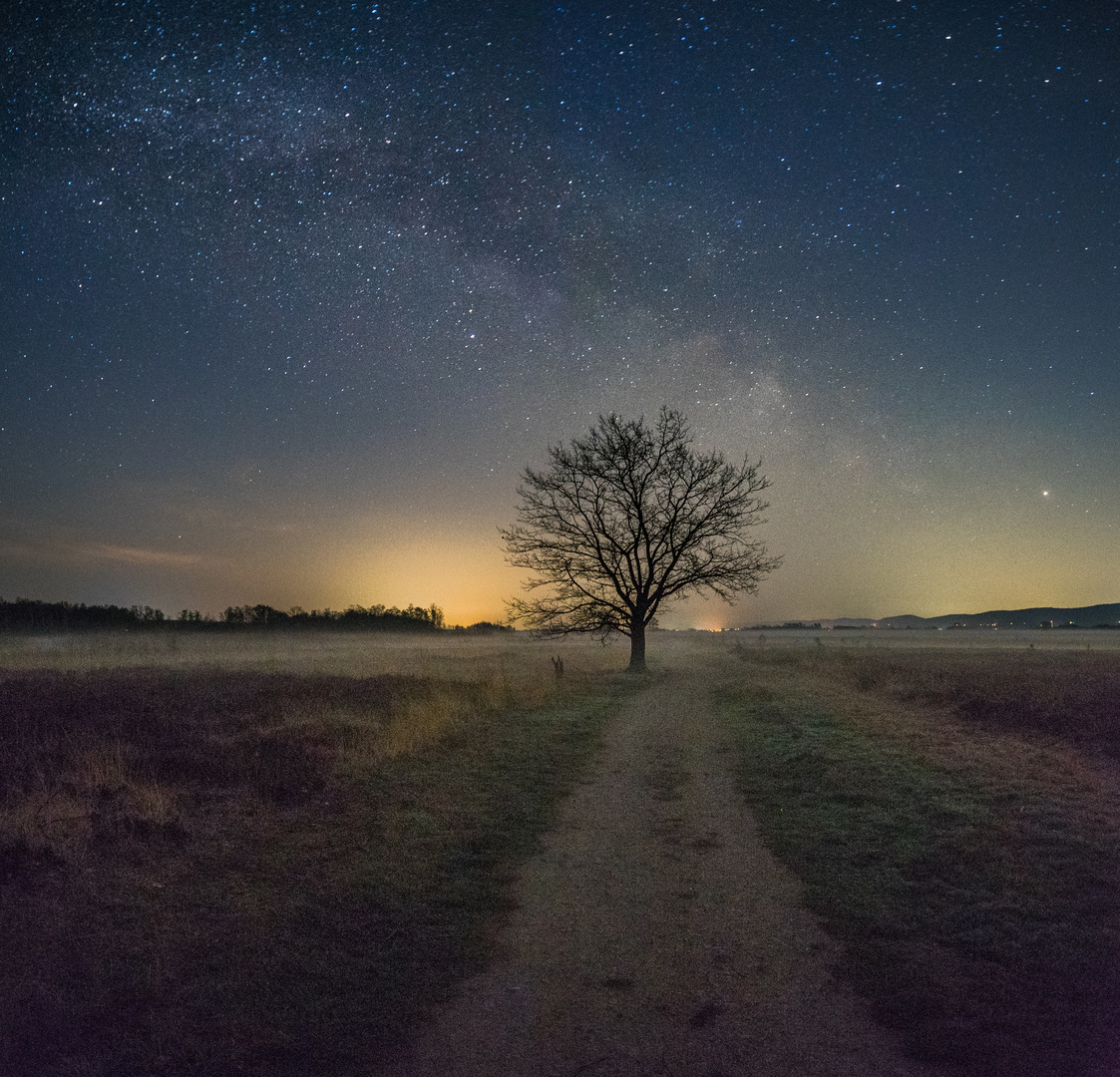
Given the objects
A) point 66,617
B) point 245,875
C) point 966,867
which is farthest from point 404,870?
point 66,617

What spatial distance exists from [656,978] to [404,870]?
3.24 meters

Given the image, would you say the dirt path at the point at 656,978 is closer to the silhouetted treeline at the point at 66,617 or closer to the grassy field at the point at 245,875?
the grassy field at the point at 245,875

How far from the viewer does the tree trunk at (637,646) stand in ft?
101

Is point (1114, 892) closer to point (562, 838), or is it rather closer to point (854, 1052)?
point (854, 1052)

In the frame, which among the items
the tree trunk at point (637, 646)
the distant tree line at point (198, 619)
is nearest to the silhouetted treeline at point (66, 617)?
the distant tree line at point (198, 619)

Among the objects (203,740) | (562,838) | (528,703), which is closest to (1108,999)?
(562,838)

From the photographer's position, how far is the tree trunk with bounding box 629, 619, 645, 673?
3068 centimetres

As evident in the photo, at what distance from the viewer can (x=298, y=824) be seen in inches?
331

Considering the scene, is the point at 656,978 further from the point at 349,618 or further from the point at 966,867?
the point at 349,618

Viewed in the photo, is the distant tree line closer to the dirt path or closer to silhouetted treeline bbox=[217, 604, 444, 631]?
silhouetted treeline bbox=[217, 604, 444, 631]

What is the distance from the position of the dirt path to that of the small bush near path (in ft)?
1.31

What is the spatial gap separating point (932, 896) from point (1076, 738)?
364 inches

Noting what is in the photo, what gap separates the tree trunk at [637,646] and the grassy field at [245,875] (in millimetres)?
15684

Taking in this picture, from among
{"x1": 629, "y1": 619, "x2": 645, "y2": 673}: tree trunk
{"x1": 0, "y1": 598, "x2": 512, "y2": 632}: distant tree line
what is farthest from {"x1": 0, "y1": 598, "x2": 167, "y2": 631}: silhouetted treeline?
{"x1": 629, "y1": 619, "x2": 645, "y2": 673}: tree trunk
